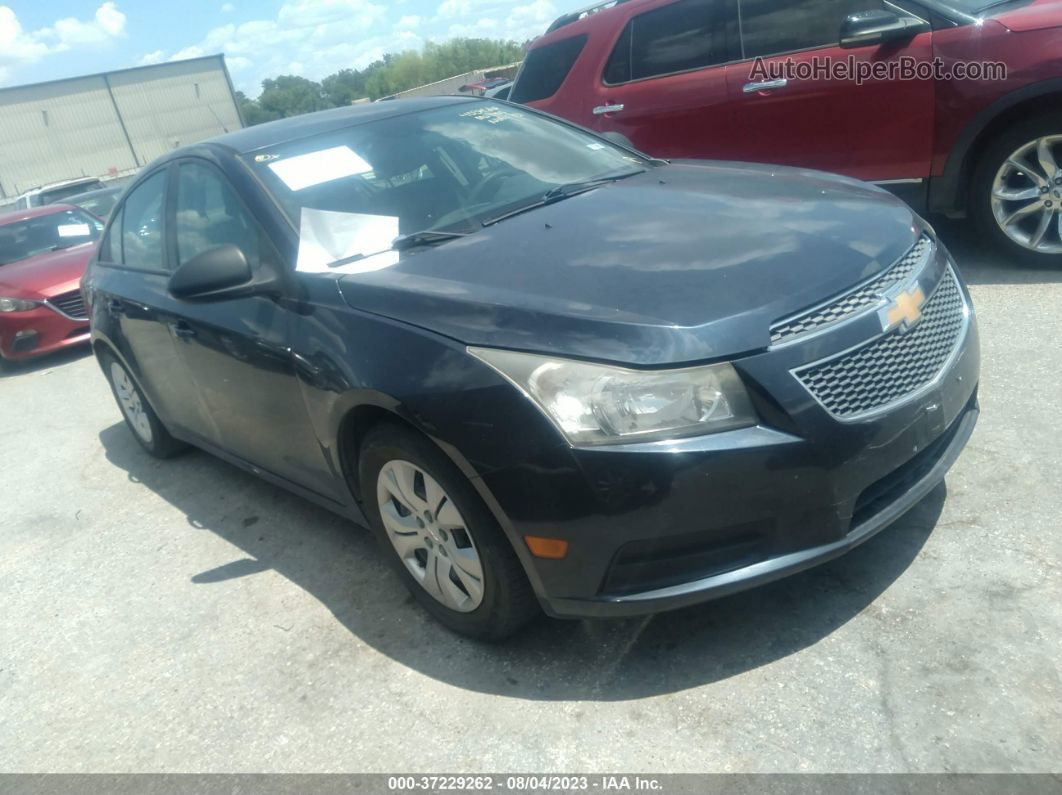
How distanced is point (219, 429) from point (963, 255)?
449 centimetres

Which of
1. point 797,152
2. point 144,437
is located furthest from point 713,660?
point 797,152

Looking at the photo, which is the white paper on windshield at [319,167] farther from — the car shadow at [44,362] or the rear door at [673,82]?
→ the car shadow at [44,362]

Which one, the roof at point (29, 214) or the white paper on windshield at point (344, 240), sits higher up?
the white paper on windshield at point (344, 240)

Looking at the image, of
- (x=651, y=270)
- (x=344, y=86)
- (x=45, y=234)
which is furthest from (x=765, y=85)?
(x=344, y=86)

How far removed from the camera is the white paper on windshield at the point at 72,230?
1018 centimetres

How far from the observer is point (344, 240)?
129 inches

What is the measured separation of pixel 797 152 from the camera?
5.96 m

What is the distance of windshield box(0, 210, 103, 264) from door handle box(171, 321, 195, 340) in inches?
264

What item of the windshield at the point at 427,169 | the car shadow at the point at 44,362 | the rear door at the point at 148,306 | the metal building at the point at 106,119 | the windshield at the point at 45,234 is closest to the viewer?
the windshield at the point at 427,169

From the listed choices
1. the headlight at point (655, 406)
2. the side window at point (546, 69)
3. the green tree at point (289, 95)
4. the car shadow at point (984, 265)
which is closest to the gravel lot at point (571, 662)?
the headlight at point (655, 406)

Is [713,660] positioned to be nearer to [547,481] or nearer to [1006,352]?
[547,481]

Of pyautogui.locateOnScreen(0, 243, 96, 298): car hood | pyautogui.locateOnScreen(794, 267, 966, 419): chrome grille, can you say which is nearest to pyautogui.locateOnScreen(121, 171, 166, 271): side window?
pyautogui.locateOnScreen(794, 267, 966, 419): chrome grille

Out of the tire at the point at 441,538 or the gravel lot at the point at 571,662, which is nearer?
the gravel lot at the point at 571,662

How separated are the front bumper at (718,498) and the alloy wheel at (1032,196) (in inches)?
125
